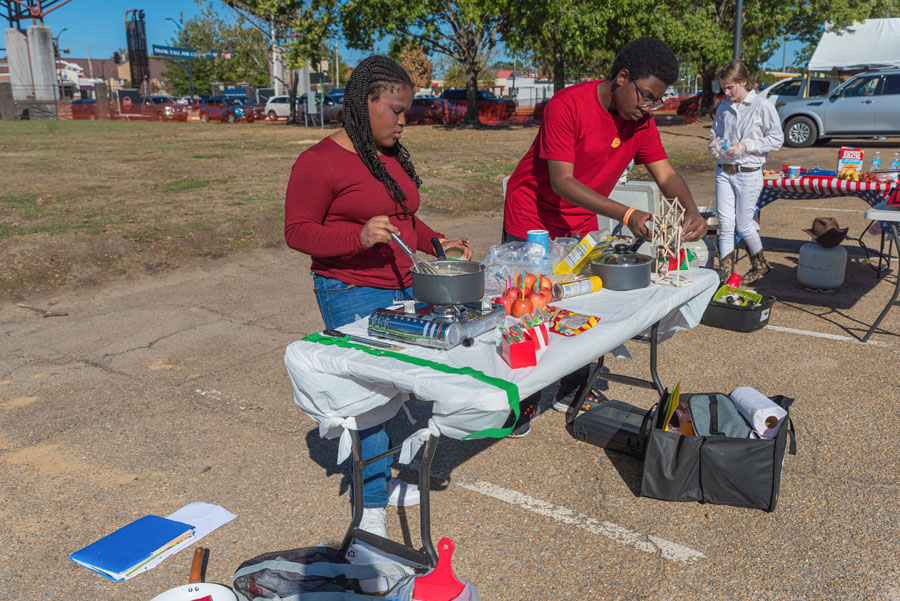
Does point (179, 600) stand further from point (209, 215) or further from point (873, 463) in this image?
point (209, 215)

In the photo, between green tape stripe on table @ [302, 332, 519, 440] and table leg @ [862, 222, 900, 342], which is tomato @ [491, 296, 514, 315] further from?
table leg @ [862, 222, 900, 342]

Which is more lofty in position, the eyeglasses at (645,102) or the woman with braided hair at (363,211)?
the eyeglasses at (645,102)

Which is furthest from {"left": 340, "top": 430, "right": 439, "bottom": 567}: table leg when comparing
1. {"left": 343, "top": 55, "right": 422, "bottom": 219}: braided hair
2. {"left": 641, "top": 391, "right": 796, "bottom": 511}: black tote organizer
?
{"left": 641, "top": 391, "right": 796, "bottom": 511}: black tote organizer

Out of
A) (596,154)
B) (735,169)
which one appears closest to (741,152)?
(735,169)

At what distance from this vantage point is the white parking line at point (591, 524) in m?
2.85

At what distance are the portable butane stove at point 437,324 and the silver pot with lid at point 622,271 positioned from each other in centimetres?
74

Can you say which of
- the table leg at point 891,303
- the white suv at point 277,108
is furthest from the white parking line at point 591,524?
the white suv at point 277,108

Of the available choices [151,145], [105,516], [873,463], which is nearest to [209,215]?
[105,516]

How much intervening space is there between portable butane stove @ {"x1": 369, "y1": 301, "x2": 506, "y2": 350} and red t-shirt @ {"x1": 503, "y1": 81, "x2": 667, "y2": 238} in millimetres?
1063

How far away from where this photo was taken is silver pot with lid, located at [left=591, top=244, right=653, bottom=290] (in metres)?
3.13

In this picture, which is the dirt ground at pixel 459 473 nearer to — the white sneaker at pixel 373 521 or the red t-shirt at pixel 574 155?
the white sneaker at pixel 373 521

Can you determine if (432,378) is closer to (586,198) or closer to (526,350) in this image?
(526,350)

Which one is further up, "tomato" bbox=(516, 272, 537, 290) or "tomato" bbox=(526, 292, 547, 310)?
"tomato" bbox=(516, 272, 537, 290)

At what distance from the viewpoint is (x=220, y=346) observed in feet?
17.4
